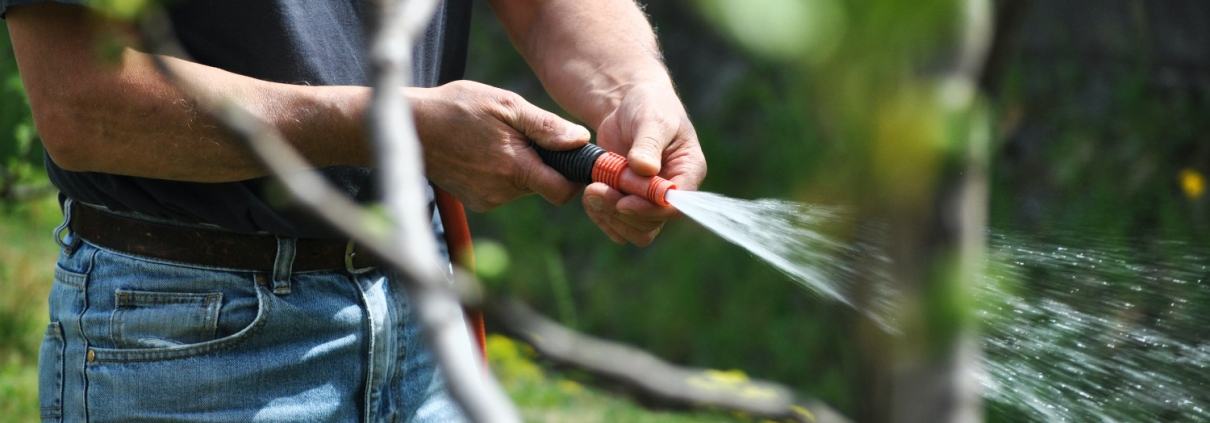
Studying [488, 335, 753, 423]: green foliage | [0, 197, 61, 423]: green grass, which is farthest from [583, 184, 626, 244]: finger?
[0, 197, 61, 423]: green grass

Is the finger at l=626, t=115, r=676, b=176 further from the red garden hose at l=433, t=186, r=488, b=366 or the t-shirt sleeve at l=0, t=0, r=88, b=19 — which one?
the t-shirt sleeve at l=0, t=0, r=88, b=19

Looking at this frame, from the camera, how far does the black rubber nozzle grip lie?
176 cm

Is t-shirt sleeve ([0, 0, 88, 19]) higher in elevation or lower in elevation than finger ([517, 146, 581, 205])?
higher

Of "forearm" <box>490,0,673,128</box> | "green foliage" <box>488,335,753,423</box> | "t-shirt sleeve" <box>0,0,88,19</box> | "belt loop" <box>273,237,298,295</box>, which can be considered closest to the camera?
"t-shirt sleeve" <box>0,0,88,19</box>

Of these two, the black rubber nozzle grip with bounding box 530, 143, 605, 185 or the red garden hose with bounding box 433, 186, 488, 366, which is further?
the red garden hose with bounding box 433, 186, 488, 366

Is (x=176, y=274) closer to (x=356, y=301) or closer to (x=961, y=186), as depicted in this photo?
(x=356, y=301)

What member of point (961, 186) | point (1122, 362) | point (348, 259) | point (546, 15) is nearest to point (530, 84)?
point (546, 15)

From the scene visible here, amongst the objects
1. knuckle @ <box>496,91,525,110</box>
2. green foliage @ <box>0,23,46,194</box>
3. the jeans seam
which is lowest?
green foliage @ <box>0,23,46,194</box>

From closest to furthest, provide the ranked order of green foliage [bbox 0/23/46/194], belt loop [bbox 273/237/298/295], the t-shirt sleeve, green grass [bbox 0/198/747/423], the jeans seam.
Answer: the t-shirt sleeve
the jeans seam
belt loop [bbox 273/237/298/295]
green foliage [bbox 0/23/46/194]
green grass [bbox 0/198/747/423]

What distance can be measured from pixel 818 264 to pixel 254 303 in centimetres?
92

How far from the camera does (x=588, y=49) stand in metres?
2.16

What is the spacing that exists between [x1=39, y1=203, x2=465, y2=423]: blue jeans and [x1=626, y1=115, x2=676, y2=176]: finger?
498 millimetres

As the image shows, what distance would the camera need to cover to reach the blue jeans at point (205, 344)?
1674 millimetres

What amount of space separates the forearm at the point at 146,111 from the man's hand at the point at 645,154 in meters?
0.42
